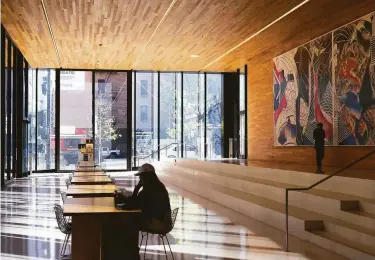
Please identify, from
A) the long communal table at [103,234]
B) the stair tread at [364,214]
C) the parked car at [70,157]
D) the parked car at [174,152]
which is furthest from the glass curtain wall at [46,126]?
the long communal table at [103,234]

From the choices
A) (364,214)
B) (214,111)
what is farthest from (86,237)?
(214,111)

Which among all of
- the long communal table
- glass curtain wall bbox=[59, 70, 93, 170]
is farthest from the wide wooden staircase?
glass curtain wall bbox=[59, 70, 93, 170]

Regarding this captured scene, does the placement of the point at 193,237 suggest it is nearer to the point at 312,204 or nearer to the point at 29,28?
the point at 312,204

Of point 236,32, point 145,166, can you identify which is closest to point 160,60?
point 236,32

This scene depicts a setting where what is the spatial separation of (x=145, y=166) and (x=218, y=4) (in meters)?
7.14

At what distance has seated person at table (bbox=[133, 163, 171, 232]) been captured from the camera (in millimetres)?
5758

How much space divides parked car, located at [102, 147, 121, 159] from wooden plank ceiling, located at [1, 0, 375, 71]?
4884 mm

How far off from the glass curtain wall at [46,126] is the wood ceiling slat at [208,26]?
5881 millimetres

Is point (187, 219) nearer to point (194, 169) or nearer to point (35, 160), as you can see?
point (194, 169)

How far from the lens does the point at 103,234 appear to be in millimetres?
5680

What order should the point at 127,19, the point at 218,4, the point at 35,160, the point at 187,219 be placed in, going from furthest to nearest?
1. the point at 35,160
2. the point at 127,19
3. the point at 218,4
4. the point at 187,219

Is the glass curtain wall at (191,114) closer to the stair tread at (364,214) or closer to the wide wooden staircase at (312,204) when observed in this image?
the wide wooden staircase at (312,204)

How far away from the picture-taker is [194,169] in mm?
17734

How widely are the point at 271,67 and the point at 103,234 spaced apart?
13.1 m
